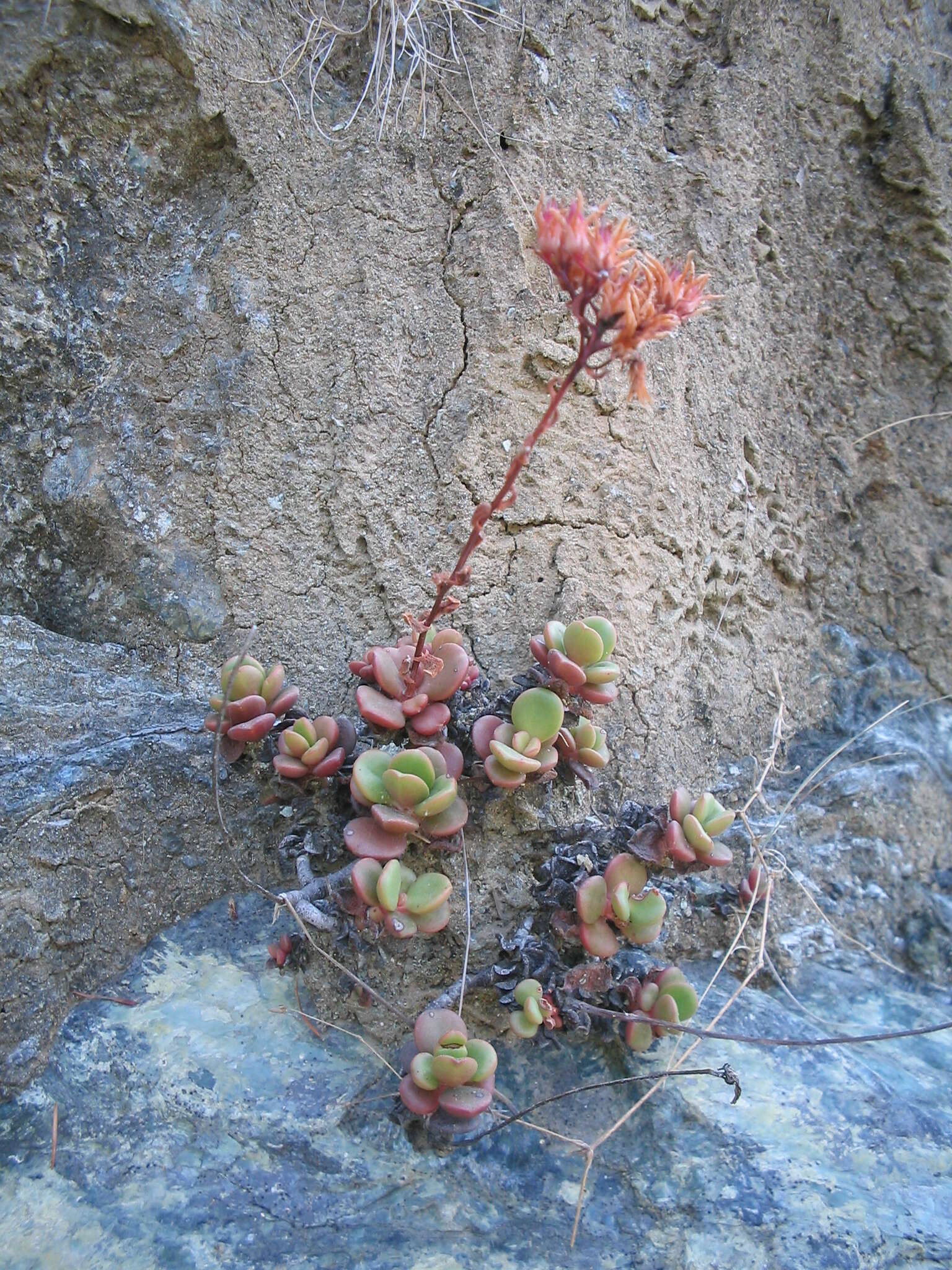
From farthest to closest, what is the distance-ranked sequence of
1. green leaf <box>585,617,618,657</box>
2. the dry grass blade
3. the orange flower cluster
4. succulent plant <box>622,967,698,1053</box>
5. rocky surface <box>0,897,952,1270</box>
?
1. the dry grass blade
2. green leaf <box>585,617,618,657</box>
3. succulent plant <box>622,967,698,1053</box>
4. rocky surface <box>0,897,952,1270</box>
5. the orange flower cluster

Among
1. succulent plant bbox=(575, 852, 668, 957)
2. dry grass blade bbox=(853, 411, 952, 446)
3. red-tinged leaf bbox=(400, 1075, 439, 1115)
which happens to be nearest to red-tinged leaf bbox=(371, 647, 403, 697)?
succulent plant bbox=(575, 852, 668, 957)

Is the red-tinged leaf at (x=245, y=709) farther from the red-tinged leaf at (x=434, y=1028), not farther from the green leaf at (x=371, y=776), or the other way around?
the red-tinged leaf at (x=434, y=1028)

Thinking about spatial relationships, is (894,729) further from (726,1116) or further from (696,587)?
(726,1116)

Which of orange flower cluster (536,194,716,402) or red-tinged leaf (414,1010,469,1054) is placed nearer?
orange flower cluster (536,194,716,402)

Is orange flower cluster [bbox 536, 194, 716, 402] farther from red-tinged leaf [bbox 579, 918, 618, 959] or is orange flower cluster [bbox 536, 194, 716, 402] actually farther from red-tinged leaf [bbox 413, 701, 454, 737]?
red-tinged leaf [bbox 579, 918, 618, 959]

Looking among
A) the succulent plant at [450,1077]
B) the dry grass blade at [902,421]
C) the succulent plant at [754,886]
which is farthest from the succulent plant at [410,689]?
the dry grass blade at [902,421]
